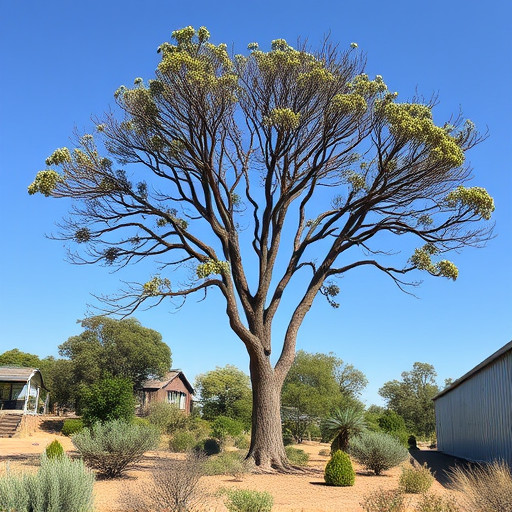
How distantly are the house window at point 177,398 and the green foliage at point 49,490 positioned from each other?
133ft

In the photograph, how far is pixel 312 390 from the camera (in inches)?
1676

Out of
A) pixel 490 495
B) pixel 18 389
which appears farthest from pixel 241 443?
pixel 18 389

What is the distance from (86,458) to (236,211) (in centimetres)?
1026

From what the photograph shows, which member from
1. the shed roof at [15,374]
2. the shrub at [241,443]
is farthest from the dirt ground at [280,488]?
the shed roof at [15,374]

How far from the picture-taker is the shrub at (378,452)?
17.6 m

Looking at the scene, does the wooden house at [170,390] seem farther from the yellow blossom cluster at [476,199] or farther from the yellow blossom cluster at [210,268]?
the yellow blossom cluster at [476,199]

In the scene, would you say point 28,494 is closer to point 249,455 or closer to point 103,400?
point 249,455

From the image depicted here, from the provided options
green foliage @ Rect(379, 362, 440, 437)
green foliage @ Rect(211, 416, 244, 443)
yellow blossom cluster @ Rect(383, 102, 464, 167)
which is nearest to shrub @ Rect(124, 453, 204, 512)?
yellow blossom cluster @ Rect(383, 102, 464, 167)

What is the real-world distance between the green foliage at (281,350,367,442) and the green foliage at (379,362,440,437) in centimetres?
727

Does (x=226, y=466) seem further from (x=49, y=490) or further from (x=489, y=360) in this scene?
(x=489, y=360)

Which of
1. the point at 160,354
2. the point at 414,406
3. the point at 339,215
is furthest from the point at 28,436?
the point at 414,406

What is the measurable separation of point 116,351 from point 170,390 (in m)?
9.42

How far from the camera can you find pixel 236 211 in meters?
20.8

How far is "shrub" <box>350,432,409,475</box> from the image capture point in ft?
57.7
